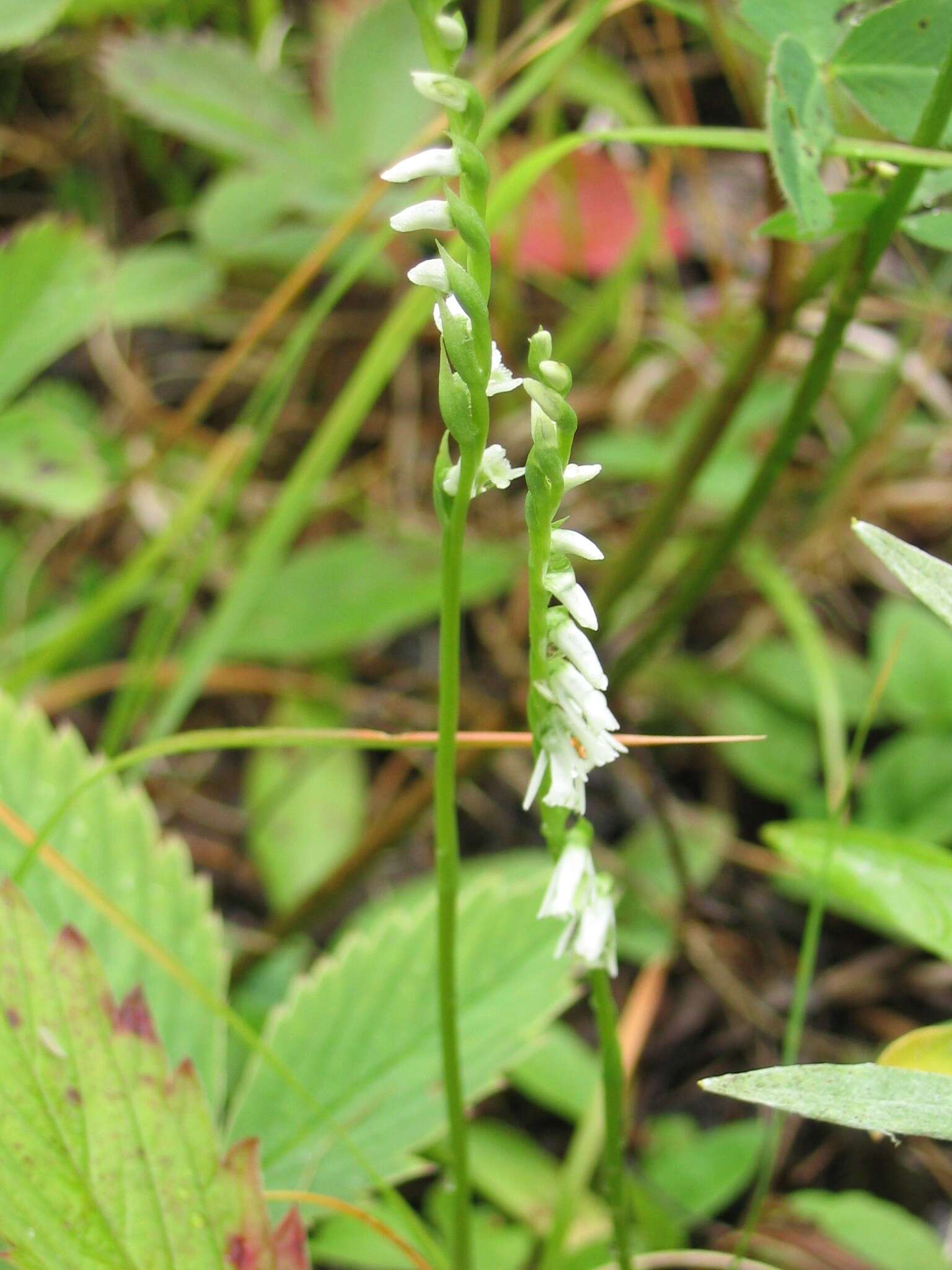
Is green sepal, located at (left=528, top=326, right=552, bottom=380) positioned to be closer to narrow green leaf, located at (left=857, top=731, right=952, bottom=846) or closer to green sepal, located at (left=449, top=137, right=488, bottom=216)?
green sepal, located at (left=449, top=137, right=488, bottom=216)

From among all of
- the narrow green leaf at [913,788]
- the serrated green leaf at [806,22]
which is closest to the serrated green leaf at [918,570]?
the serrated green leaf at [806,22]

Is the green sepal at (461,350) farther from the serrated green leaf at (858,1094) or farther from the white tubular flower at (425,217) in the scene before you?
the serrated green leaf at (858,1094)

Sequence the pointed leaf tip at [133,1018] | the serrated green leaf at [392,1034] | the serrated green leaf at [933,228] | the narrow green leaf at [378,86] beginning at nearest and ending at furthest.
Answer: the pointed leaf tip at [133,1018], the serrated green leaf at [933,228], the serrated green leaf at [392,1034], the narrow green leaf at [378,86]

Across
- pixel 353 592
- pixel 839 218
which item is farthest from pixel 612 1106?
pixel 353 592

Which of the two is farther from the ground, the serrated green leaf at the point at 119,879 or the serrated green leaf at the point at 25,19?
the serrated green leaf at the point at 25,19

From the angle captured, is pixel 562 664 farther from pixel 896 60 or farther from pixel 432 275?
pixel 896 60

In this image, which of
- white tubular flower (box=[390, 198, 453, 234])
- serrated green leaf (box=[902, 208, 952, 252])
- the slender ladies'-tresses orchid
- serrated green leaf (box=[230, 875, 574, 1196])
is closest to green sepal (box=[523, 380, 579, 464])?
the slender ladies'-tresses orchid

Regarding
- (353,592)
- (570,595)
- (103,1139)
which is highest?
(570,595)

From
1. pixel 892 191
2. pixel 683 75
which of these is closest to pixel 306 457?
pixel 892 191

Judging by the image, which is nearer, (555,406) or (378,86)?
(555,406)
